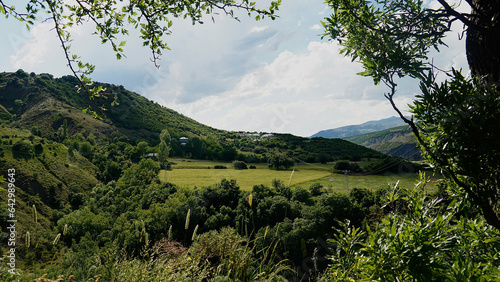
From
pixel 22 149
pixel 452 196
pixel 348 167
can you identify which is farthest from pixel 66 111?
pixel 452 196

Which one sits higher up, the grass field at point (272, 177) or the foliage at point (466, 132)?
the foliage at point (466, 132)

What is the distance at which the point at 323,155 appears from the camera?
83.1m

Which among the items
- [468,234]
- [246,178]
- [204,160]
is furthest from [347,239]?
[204,160]

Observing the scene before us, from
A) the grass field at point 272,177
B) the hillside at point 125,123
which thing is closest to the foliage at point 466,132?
the grass field at point 272,177

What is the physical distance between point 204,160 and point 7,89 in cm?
13308

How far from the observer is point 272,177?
6850 centimetres

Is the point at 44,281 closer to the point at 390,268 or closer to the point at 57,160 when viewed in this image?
the point at 390,268

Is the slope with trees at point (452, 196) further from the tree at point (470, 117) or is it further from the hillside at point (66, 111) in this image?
the hillside at point (66, 111)

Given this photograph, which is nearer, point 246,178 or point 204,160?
point 246,178

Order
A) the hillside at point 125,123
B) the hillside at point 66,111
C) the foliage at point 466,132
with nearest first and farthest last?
the foliage at point 466,132
the hillside at point 125,123
the hillside at point 66,111

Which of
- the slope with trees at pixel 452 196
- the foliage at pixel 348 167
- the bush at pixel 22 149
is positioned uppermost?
the bush at pixel 22 149

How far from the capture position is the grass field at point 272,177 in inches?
2069

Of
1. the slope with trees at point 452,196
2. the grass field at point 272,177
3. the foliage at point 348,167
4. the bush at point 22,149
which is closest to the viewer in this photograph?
the slope with trees at point 452,196

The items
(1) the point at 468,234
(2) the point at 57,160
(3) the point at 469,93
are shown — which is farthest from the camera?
(2) the point at 57,160
